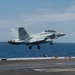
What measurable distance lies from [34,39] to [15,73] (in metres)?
48.6

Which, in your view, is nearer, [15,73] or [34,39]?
[15,73]

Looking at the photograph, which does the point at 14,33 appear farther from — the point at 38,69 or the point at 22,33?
the point at 38,69

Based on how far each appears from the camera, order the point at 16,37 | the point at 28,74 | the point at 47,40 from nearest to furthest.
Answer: the point at 28,74
the point at 47,40
the point at 16,37

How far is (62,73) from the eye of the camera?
5044 cm

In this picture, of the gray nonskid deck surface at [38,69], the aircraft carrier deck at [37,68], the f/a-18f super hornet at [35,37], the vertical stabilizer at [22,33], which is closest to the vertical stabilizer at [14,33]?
the f/a-18f super hornet at [35,37]

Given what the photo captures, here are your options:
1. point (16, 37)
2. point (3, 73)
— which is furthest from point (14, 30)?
point (3, 73)

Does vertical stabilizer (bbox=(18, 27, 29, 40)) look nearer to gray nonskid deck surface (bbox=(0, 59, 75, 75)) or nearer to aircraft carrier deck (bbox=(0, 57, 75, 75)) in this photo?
aircraft carrier deck (bbox=(0, 57, 75, 75))

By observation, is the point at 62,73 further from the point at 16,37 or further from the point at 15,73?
the point at 16,37

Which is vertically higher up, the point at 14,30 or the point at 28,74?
the point at 14,30

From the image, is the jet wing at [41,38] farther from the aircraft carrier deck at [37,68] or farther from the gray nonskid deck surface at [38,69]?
the gray nonskid deck surface at [38,69]

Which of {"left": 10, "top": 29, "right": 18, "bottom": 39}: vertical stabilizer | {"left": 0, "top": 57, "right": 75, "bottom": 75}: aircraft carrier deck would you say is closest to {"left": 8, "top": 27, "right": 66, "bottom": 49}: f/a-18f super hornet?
{"left": 10, "top": 29, "right": 18, "bottom": 39}: vertical stabilizer

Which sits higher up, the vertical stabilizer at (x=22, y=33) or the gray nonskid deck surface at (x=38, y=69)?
the vertical stabilizer at (x=22, y=33)

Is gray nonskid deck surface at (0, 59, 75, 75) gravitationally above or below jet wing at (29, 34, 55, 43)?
below

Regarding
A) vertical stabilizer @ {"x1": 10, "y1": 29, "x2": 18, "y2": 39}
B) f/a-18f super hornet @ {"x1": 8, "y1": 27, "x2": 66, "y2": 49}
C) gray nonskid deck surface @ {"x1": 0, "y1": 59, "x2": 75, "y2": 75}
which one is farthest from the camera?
vertical stabilizer @ {"x1": 10, "y1": 29, "x2": 18, "y2": 39}
